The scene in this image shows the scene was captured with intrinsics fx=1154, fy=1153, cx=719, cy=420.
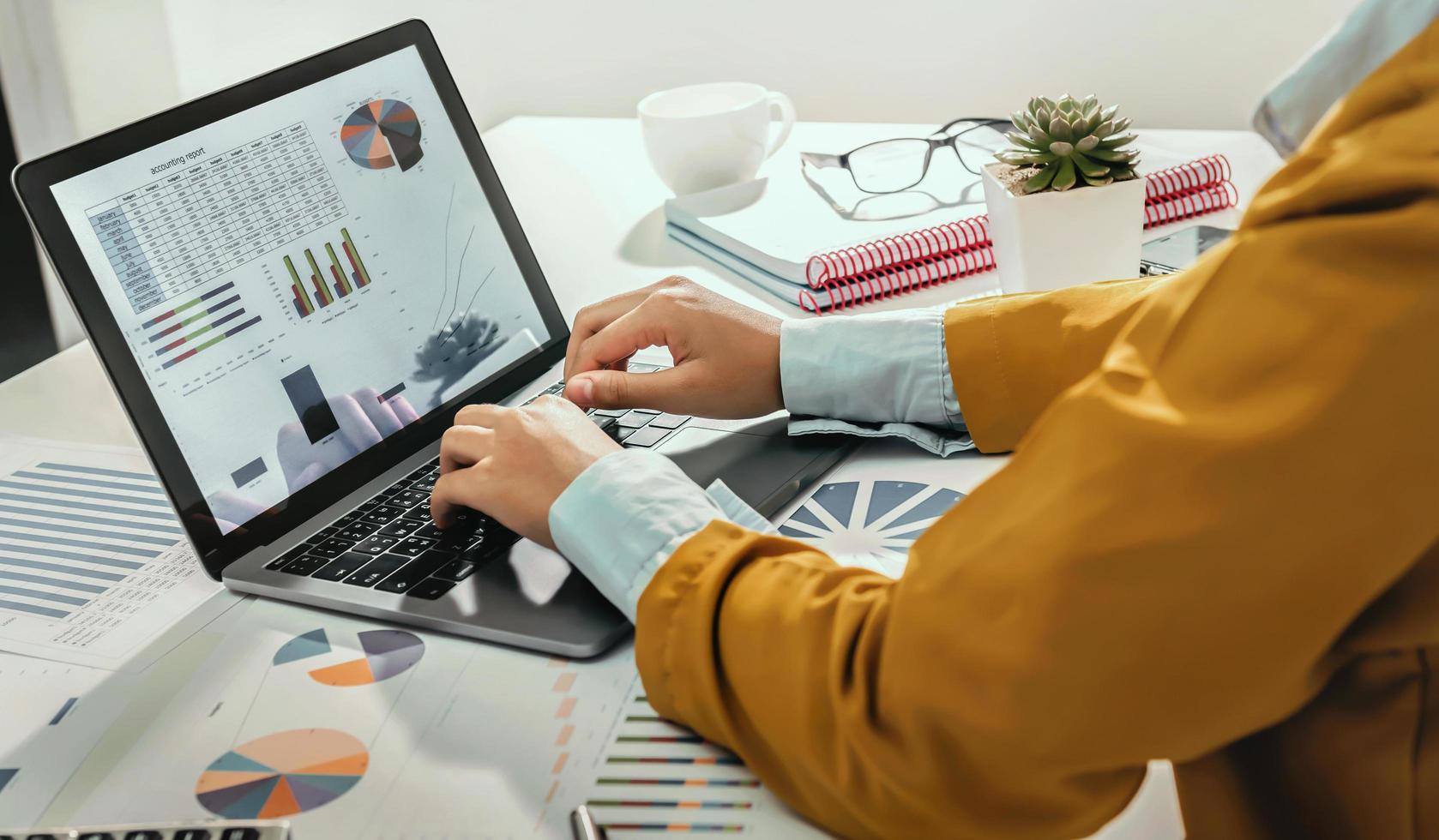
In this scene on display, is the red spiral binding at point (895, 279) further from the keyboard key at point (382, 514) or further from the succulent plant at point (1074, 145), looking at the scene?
the keyboard key at point (382, 514)

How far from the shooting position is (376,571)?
70 centimetres

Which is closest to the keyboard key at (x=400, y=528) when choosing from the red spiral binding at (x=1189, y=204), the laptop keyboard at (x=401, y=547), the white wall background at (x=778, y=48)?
the laptop keyboard at (x=401, y=547)

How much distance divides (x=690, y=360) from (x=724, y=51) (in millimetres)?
1164

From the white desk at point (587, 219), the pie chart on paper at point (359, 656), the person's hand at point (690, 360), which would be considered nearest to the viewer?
the pie chart on paper at point (359, 656)

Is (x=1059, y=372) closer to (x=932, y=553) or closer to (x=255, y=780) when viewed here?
(x=932, y=553)

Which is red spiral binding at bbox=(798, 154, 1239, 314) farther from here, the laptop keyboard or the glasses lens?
the laptop keyboard

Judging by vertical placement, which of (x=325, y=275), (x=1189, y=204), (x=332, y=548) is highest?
(x=325, y=275)

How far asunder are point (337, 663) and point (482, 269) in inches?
15.8

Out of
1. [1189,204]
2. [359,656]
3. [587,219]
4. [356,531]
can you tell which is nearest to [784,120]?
[587,219]

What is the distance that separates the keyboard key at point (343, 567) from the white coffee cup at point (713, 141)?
2.23ft

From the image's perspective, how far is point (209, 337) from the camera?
75 centimetres

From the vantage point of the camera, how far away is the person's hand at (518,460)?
26.6 inches

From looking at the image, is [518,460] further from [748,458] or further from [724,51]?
[724,51]

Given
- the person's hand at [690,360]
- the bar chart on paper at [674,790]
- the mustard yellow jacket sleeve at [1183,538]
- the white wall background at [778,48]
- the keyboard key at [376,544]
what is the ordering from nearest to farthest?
the mustard yellow jacket sleeve at [1183,538] → the bar chart on paper at [674,790] → the keyboard key at [376,544] → the person's hand at [690,360] → the white wall background at [778,48]
